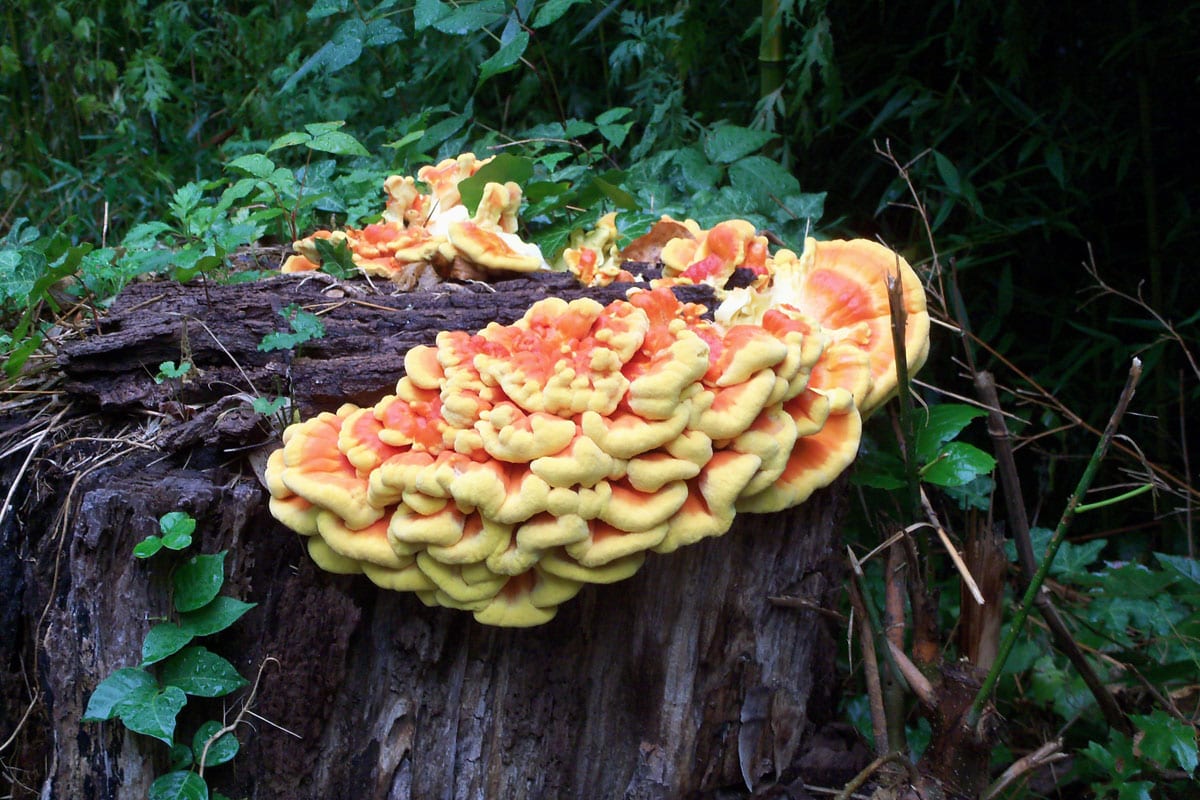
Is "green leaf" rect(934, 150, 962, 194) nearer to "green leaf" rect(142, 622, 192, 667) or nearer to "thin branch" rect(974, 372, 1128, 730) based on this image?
"thin branch" rect(974, 372, 1128, 730)

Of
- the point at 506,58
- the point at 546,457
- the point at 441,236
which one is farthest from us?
the point at 506,58

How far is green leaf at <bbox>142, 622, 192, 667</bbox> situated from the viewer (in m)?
1.73

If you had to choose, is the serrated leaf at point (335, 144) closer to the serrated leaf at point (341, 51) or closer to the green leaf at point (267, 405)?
the serrated leaf at point (341, 51)

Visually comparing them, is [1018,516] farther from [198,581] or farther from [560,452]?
[198,581]

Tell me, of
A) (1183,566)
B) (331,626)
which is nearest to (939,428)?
(1183,566)

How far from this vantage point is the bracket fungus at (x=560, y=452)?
1562 mm

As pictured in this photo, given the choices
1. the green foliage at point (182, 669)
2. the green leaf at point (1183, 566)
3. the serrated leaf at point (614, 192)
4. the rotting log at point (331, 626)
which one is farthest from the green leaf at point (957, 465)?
the green foliage at point (182, 669)

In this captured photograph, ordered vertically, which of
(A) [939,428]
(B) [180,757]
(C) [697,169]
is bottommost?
(B) [180,757]

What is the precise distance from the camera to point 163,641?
5.76 feet

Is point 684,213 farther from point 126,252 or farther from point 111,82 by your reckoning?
point 111,82

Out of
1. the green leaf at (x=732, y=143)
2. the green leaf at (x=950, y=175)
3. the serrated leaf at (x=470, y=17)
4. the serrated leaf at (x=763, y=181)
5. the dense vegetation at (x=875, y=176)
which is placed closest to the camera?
the dense vegetation at (x=875, y=176)

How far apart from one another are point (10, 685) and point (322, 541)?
3.63 feet

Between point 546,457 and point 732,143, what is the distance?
2.23m

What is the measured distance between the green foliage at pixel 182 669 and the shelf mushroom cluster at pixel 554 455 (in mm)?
238
